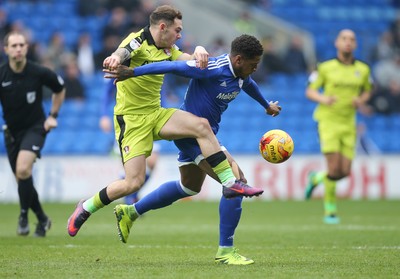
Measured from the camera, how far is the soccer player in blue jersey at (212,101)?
8008 mm

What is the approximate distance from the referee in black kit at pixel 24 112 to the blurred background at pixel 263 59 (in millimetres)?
7289

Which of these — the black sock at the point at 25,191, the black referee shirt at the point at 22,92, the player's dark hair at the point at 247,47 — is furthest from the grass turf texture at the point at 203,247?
the player's dark hair at the point at 247,47

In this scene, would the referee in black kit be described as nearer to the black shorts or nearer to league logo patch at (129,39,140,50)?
the black shorts

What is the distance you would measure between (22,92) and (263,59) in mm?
13163

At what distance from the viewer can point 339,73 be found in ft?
45.8

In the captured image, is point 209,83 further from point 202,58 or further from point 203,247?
point 203,247

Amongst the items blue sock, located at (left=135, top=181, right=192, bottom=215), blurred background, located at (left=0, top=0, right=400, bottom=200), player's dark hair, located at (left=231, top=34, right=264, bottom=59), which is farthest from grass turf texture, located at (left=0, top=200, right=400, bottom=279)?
blurred background, located at (left=0, top=0, right=400, bottom=200)

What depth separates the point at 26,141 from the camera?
423 inches

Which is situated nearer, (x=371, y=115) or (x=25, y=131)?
(x=25, y=131)

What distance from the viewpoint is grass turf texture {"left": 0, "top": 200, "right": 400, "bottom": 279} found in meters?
7.45

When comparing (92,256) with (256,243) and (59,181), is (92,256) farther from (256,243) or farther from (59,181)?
(59,181)

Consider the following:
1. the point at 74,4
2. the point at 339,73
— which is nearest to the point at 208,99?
the point at 339,73

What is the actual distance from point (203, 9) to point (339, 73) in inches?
473

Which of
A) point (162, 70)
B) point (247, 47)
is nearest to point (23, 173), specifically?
point (162, 70)
